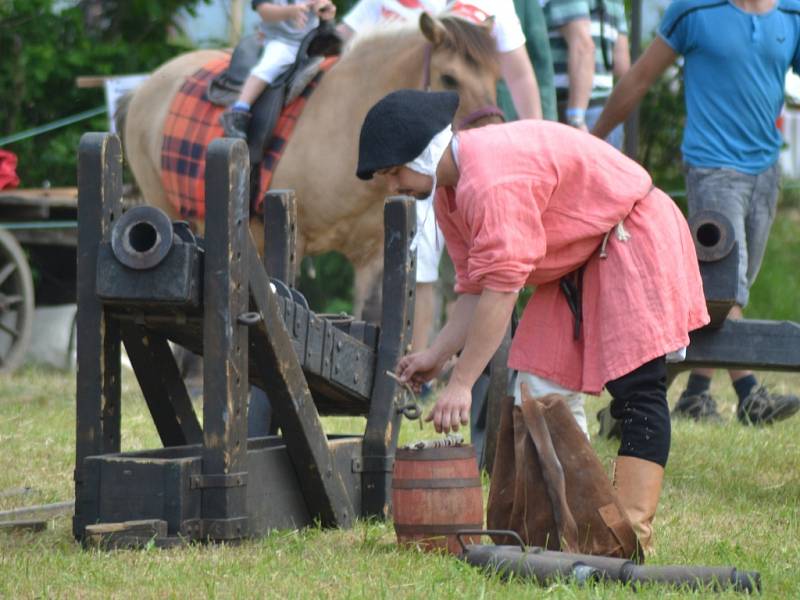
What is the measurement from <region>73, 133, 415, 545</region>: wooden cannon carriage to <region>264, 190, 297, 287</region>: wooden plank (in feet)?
0.94

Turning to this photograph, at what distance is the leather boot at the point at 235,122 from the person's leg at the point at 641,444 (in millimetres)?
3940

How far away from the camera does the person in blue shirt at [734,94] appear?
628 cm

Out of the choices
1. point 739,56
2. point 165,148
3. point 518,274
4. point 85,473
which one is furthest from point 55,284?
point 518,274

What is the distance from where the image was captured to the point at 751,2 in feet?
20.6

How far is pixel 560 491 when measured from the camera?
12.6 feet

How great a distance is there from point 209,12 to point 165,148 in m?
8.66

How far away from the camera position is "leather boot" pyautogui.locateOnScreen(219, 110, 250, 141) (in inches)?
301

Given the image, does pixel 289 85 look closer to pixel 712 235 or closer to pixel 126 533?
pixel 712 235

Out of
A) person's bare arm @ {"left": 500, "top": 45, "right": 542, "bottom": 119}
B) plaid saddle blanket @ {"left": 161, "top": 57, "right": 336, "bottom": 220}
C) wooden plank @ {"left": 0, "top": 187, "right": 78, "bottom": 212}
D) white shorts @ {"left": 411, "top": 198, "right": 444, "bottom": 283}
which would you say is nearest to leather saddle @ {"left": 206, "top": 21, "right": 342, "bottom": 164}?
plaid saddle blanket @ {"left": 161, "top": 57, "right": 336, "bottom": 220}

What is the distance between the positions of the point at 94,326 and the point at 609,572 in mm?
1619

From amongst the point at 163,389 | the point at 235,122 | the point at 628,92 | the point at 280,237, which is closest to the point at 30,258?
the point at 235,122

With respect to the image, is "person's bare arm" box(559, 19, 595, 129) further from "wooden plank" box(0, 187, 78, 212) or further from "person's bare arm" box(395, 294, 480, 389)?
"wooden plank" box(0, 187, 78, 212)

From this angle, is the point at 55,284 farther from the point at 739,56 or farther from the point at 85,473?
the point at 85,473

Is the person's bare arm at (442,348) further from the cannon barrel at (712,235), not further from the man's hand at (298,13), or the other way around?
the man's hand at (298,13)
